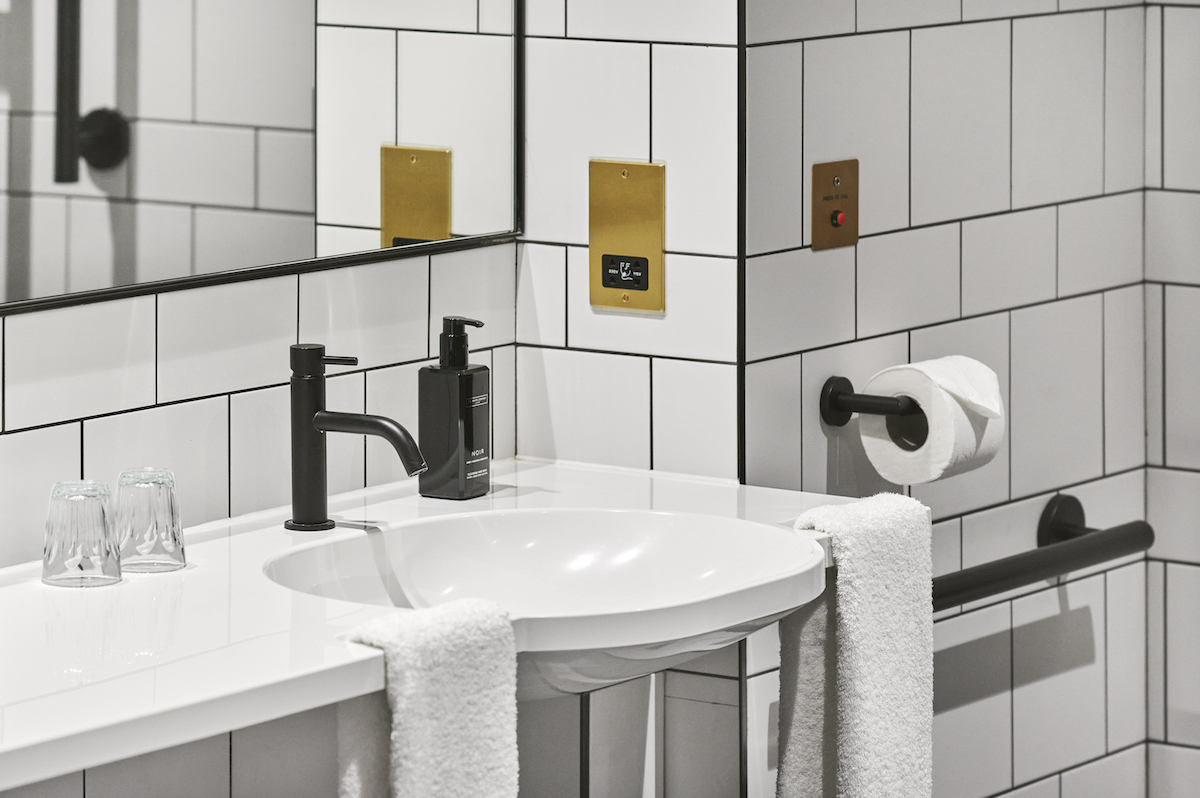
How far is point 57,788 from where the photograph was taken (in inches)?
48.1

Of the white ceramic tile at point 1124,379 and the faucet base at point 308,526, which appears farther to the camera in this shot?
the white ceramic tile at point 1124,379

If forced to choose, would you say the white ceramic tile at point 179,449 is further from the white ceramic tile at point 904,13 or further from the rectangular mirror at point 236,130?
the white ceramic tile at point 904,13

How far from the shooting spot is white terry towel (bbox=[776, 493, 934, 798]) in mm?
1478

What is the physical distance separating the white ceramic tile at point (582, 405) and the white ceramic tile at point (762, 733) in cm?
27

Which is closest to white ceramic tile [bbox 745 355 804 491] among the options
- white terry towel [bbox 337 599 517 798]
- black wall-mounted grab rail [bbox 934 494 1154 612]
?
black wall-mounted grab rail [bbox 934 494 1154 612]

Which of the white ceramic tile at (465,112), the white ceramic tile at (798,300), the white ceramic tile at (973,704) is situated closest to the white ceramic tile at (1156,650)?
the white ceramic tile at (973,704)

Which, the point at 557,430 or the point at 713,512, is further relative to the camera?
the point at 557,430

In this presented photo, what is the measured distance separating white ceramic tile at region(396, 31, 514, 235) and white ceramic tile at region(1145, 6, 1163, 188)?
0.91m

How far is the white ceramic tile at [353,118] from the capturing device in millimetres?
1616

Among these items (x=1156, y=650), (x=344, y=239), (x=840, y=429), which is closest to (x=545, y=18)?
(x=344, y=239)

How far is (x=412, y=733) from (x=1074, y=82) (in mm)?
1346

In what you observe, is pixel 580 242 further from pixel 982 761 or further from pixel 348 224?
pixel 982 761

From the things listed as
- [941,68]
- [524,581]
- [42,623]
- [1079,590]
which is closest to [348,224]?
[524,581]

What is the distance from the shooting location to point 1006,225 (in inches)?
77.7
